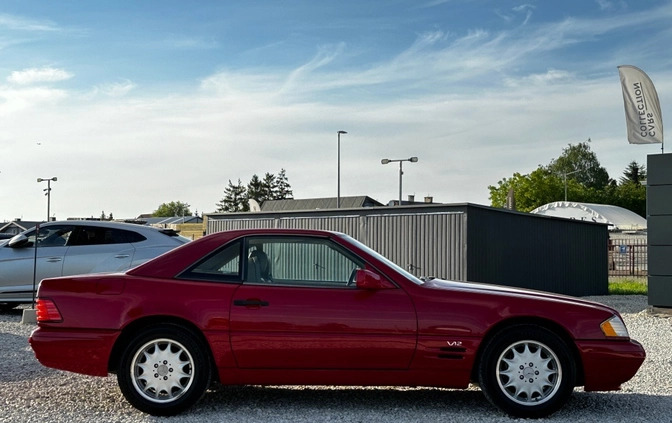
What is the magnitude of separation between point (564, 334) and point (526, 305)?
387 millimetres

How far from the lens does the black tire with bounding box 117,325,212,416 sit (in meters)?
6.25

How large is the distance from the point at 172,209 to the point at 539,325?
153 metres

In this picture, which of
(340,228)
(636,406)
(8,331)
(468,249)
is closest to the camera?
(636,406)

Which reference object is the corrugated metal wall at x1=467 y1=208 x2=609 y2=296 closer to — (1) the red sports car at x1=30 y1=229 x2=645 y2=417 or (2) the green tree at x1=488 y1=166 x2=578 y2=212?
(1) the red sports car at x1=30 y1=229 x2=645 y2=417

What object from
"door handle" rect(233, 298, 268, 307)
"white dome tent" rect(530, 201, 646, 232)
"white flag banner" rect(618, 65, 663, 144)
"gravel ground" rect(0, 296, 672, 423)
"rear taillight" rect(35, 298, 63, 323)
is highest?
"white flag banner" rect(618, 65, 663, 144)

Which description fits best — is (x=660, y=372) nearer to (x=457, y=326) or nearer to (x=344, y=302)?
A: (x=457, y=326)

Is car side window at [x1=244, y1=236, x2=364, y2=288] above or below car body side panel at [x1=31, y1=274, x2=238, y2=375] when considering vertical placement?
above

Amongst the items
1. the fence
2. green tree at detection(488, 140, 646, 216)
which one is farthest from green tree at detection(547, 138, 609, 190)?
the fence

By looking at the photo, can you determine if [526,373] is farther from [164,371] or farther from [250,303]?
[164,371]

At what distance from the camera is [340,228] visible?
22.9m

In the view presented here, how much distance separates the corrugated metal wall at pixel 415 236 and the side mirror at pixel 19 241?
8.69m

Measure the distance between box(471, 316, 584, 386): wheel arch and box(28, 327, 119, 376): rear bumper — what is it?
276 centimetres

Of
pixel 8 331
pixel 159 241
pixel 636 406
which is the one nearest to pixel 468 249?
pixel 159 241

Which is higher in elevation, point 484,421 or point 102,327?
point 102,327
